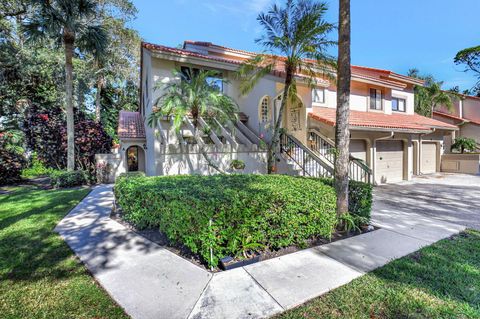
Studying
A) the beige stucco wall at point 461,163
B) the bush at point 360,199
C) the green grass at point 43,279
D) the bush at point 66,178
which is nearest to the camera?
the green grass at point 43,279

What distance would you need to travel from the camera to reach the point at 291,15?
354 inches

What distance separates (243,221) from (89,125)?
16125 millimetres

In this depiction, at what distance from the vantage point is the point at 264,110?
13.9 metres

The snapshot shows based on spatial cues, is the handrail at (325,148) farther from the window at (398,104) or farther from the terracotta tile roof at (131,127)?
the terracotta tile roof at (131,127)

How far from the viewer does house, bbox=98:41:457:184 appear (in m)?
10.9

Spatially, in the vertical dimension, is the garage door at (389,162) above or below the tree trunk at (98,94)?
below

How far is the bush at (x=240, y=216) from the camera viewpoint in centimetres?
394

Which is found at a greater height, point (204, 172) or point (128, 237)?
point (204, 172)

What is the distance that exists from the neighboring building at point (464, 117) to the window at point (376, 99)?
32.8 feet

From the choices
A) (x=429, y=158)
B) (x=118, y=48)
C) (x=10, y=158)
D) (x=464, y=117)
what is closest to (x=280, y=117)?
(x=10, y=158)

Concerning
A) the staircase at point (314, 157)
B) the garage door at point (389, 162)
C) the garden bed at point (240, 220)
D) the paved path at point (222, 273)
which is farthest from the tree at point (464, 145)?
the garden bed at point (240, 220)

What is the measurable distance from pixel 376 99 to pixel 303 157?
9.62 meters

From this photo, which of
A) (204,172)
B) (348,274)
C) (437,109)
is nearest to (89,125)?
(204,172)

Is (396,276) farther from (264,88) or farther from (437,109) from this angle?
(437,109)
